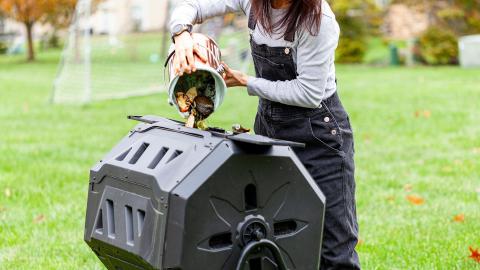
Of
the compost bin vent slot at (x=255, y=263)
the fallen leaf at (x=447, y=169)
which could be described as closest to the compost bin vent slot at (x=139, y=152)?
the compost bin vent slot at (x=255, y=263)

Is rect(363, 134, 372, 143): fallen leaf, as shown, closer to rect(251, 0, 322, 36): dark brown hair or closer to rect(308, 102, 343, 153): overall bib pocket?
rect(308, 102, 343, 153): overall bib pocket

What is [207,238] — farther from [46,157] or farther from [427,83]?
[427,83]

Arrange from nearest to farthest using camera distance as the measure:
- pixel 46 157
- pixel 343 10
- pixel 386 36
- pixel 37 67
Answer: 1. pixel 46 157
2. pixel 343 10
3. pixel 37 67
4. pixel 386 36

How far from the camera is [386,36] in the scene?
24219mm

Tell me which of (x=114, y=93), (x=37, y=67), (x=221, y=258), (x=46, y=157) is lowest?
(x=37, y=67)

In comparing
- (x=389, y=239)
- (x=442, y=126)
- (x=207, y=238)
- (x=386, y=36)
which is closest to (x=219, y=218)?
(x=207, y=238)

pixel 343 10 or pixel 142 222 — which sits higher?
pixel 142 222

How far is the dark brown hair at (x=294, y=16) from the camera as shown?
287cm

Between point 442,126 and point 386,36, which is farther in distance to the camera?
point 386,36

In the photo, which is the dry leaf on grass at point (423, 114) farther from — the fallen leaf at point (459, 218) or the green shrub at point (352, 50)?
the green shrub at point (352, 50)

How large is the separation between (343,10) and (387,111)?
1006cm

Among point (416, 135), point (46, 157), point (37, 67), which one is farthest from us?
point (37, 67)

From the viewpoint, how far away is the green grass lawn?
4461mm

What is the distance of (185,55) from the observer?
280 centimetres
